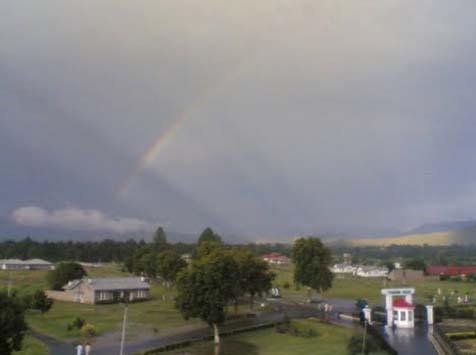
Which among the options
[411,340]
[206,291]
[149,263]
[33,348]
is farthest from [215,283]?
[149,263]

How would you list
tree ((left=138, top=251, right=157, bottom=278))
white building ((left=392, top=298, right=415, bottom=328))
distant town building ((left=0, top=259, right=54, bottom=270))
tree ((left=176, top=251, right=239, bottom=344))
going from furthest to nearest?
1. distant town building ((left=0, top=259, right=54, bottom=270))
2. tree ((left=138, top=251, right=157, bottom=278))
3. white building ((left=392, top=298, right=415, bottom=328))
4. tree ((left=176, top=251, right=239, bottom=344))

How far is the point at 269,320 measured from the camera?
221 feet

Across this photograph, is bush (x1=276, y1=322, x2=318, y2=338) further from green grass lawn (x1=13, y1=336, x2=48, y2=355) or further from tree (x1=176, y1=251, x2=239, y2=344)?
green grass lawn (x1=13, y1=336, x2=48, y2=355)

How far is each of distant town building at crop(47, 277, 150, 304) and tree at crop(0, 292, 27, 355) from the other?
5059cm

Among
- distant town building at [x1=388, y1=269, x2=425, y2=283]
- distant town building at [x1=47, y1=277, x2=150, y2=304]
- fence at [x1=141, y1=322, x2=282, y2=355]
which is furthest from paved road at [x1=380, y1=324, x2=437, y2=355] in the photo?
distant town building at [x1=388, y1=269, x2=425, y2=283]

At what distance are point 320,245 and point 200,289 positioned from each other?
114ft

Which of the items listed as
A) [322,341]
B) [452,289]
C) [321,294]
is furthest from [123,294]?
[452,289]

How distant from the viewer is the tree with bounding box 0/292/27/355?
36.3 metres

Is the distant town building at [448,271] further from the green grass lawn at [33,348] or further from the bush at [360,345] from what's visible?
the green grass lawn at [33,348]

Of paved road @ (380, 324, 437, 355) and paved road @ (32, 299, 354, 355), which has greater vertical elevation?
paved road @ (380, 324, 437, 355)

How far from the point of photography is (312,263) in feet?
268

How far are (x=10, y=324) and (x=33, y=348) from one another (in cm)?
1393

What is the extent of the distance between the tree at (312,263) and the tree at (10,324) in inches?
1972

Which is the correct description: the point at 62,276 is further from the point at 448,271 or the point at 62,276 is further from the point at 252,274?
the point at 448,271
